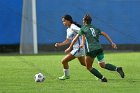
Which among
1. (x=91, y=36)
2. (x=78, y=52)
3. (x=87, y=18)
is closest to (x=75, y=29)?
(x=78, y=52)

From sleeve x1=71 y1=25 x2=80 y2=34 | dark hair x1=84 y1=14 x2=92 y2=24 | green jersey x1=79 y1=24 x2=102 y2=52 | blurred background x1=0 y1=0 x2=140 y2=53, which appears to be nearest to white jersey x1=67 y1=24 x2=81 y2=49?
sleeve x1=71 y1=25 x2=80 y2=34

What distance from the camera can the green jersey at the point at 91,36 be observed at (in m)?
13.2

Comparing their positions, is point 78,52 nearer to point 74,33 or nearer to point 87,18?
point 74,33

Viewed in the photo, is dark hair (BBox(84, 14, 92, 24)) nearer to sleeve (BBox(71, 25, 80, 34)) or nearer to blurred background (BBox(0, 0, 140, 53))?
sleeve (BBox(71, 25, 80, 34))

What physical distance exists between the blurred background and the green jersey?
17050 mm

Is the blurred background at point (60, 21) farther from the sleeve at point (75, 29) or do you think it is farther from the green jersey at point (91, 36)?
the green jersey at point (91, 36)

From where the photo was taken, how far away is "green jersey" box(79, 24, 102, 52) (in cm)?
1319

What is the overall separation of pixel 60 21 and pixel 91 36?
1786cm

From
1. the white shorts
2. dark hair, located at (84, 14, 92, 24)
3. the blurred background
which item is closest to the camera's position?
dark hair, located at (84, 14, 92, 24)

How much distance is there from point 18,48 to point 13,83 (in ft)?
57.8

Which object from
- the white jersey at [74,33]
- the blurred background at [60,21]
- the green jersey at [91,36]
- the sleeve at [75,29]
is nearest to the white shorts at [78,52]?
the white jersey at [74,33]

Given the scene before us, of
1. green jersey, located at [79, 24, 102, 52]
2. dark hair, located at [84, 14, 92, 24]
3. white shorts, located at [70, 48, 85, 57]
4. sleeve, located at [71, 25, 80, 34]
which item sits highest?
dark hair, located at [84, 14, 92, 24]

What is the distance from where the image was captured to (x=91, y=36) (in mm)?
13195

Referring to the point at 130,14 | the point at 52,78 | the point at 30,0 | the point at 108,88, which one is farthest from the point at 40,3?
the point at 108,88
